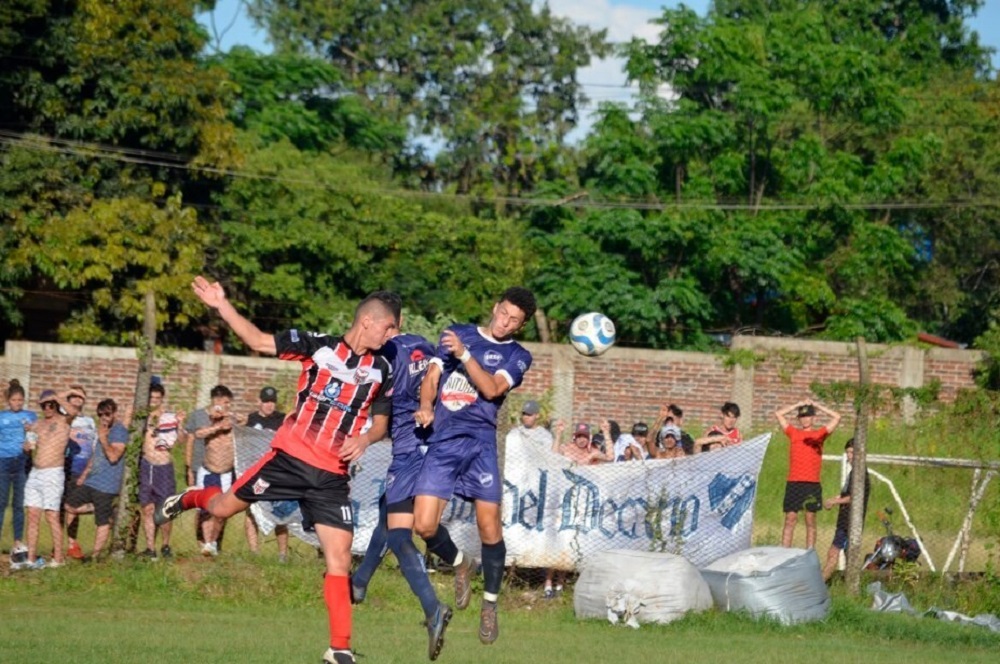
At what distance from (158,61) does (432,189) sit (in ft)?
67.7

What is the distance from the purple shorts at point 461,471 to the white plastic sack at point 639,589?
12.8 feet

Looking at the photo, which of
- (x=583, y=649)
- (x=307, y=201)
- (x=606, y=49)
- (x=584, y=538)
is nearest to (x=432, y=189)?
(x=606, y=49)

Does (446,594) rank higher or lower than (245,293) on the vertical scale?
lower

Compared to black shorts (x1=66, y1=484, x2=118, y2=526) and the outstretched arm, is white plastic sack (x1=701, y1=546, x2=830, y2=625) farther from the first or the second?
the outstretched arm

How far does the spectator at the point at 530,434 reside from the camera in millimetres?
15109

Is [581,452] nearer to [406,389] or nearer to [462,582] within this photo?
[462,582]

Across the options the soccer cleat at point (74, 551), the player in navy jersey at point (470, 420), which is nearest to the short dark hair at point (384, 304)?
the player in navy jersey at point (470, 420)

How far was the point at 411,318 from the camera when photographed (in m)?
26.7

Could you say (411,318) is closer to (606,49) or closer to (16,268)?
(16,268)

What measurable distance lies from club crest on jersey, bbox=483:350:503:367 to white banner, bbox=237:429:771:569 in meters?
5.61

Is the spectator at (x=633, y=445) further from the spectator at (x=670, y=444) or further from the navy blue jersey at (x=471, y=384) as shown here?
the navy blue jersey at (x=471, y=384)

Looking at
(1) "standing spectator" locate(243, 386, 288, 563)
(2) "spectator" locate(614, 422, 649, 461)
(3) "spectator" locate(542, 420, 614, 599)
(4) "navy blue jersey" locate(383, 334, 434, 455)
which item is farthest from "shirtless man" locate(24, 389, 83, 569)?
(2) "spectator" locate(614, 422, 649, 461)

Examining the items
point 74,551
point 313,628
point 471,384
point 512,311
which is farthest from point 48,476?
point 512,311

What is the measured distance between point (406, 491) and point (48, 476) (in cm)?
638
